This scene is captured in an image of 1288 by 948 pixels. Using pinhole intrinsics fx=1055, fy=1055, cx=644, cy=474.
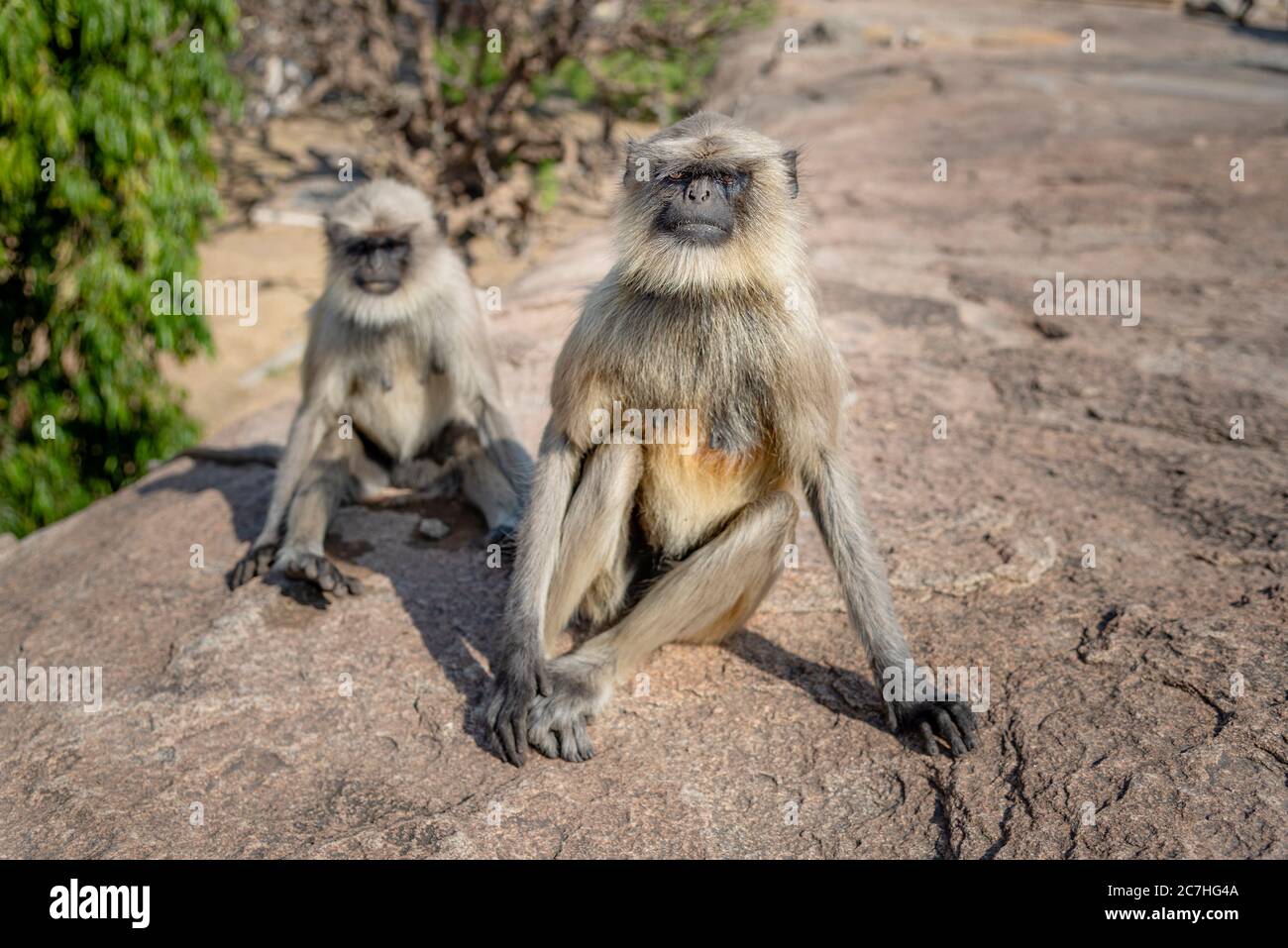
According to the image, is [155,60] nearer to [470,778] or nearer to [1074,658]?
[470,778]

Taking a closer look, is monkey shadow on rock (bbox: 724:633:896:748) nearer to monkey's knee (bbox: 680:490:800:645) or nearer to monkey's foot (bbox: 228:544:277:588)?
monkey's knee (bbox: 680:490:800:645)

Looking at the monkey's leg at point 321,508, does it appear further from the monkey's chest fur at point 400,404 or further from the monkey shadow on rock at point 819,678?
the monkey shadow on rock at point 819,678

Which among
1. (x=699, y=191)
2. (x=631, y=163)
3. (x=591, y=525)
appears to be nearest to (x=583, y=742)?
(x=591, y=525)

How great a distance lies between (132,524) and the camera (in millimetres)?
5273

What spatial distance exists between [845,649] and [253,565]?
8.27 feet

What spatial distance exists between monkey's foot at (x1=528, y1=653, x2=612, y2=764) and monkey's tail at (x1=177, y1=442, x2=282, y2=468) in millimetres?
3063

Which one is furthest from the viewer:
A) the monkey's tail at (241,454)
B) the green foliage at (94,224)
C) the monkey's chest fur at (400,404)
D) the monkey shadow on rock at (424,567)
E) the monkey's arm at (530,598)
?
the green foliage at (94,224)

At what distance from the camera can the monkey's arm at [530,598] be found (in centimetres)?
339

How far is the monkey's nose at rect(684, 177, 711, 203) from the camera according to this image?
3314 millimetres

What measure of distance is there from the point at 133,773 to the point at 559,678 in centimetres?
139

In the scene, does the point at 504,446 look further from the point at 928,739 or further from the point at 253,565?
the point at 928,739

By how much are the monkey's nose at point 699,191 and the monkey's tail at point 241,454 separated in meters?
3.48

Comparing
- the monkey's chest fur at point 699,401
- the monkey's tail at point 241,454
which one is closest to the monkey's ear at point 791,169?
the monkey's chest fur at point 699,401

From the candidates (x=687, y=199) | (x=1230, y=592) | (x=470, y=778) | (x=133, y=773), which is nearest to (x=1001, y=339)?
(x=1230, y=592)
